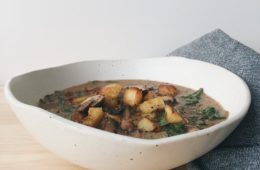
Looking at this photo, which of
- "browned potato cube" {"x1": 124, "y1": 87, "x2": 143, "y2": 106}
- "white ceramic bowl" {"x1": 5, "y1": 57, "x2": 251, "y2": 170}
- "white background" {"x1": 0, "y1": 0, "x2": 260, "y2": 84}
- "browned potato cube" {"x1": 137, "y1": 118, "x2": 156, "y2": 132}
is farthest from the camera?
"white background" {"x1": 0, "y1": 0, "x2": 260, "y2": 84}

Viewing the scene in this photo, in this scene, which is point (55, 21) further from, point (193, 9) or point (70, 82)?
point (193, 9)

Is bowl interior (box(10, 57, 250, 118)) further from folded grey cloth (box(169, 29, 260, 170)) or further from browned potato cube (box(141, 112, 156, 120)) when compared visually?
Result: browned potato cube (box(141, 112, 156, 120))

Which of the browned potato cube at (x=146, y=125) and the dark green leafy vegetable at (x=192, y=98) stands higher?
the browned potato cube at (x=146, y=125)

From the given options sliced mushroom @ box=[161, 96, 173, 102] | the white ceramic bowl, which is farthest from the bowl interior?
sliced mushroom @ box=[161, 96, 173, 102]

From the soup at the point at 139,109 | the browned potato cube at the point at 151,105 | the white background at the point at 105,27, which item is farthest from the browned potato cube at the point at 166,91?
the white background at the point at 105,27

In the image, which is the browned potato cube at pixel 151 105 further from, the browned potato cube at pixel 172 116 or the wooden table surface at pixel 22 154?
the wooden table surface at pixel 22 154

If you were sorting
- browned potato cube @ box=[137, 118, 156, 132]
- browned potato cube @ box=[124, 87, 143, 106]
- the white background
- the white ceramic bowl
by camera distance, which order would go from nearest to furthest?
the white ceramic bowl
browned potato cube @ box=[137, 118, 156, 132]
browned potato cube @ box=[124, 87, 143, 106]
the white background

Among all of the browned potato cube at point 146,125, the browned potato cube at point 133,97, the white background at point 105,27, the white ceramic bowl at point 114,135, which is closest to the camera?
the white ceramic bowl at point 114,135
